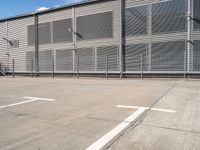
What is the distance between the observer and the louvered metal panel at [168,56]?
50.6 feet

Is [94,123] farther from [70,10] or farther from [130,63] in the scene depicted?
[70,10]

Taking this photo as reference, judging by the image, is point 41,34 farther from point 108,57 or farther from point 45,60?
point 108,57

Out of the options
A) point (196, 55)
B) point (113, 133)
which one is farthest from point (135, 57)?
point (113, 133)

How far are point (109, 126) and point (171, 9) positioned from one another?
13120 millimetres

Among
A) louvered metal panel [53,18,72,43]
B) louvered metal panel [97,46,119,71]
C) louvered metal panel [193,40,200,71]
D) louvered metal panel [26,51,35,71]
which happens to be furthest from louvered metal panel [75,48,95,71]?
louvered metal panel [193,40,200,71]

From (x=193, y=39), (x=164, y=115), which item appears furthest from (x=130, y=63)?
(x=164, y=115)

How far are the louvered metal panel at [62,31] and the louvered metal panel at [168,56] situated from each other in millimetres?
7530

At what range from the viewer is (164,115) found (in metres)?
5.41

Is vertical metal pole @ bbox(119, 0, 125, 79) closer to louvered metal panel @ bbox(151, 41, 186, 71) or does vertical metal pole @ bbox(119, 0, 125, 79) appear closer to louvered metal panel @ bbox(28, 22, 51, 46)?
louvered metal panel @ bbox(151, 41, 186, 71)

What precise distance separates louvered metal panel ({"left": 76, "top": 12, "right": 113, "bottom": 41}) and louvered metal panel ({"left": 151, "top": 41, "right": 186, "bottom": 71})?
12.3 feet

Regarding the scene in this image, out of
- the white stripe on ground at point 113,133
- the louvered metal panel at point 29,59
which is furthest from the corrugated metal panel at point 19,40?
the white stripe on ground at point 113,133

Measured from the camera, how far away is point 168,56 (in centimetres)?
1576

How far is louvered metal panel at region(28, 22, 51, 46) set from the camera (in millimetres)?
21625

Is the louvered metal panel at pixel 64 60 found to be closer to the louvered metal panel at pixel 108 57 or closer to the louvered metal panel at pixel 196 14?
the louvered metal panel at pixel 108 57
